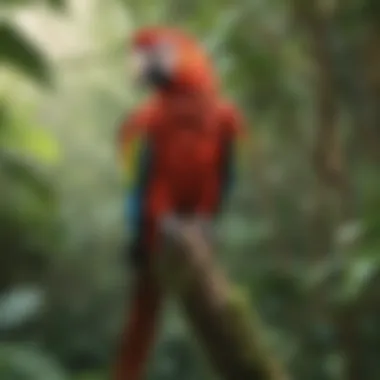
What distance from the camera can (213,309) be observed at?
0.73 meters

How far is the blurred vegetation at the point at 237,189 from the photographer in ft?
3.34

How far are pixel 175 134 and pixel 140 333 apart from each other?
0.81 feet

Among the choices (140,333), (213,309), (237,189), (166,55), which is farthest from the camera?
(237,189)

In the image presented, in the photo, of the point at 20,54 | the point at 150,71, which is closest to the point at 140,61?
the point at 150,71

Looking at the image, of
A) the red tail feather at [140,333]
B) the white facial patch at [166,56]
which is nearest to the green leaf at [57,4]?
the white facial patch at [166,56]

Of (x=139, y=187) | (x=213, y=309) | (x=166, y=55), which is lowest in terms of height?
(x=213, y=309)

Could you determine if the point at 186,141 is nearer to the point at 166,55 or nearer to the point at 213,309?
the point at 166,55

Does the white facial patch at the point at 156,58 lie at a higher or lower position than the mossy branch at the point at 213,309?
higher

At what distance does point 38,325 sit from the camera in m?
1.20

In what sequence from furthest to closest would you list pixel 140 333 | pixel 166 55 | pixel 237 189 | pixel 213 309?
pixel 237 189
pixel 166 55
pixel 140 333
pixel 213 309

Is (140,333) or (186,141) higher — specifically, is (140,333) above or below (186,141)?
below

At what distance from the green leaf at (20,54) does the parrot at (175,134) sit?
0.36 ft

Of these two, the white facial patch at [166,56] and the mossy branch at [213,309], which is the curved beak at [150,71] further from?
the mossy branch at [213,309]

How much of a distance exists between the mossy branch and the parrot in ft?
0.68
